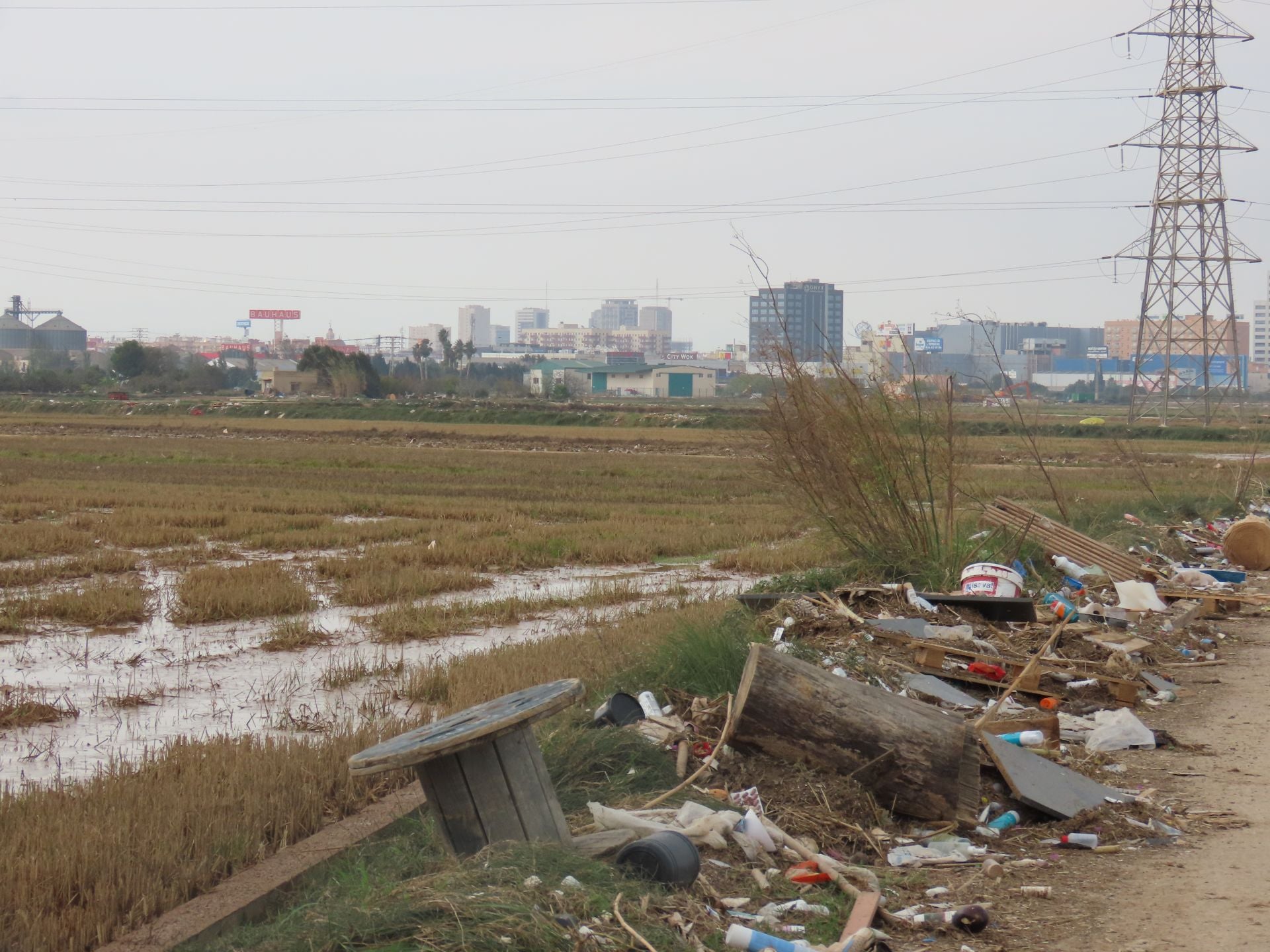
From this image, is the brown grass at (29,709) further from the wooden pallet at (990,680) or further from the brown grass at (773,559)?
the brown grass at (773,559)

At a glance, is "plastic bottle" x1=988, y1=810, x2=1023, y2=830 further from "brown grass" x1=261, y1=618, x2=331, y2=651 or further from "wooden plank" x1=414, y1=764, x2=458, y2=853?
"brown grass" x1=261, y1=618, x2=331, y2=651

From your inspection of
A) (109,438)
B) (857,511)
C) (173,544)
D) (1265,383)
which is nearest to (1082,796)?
(857,511)

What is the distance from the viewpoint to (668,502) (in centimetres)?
2570

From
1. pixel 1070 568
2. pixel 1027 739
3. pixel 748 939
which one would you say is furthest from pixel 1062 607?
pixel 748 939

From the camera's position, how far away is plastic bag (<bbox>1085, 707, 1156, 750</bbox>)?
7.32 meters

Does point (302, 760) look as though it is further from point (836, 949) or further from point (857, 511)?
point (857, 511)

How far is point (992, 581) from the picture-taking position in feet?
34.3

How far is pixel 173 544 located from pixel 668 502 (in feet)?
35.4

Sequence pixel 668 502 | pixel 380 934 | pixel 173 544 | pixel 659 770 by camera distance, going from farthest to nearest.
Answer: pixel 668 502 → pixel 173 544 → pixel 659 770 → pixel 380 934

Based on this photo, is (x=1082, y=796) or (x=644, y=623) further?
(x=644, y=623)

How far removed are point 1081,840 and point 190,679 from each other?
22.0ft

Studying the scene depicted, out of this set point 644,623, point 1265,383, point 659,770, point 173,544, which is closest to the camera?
point 659,770

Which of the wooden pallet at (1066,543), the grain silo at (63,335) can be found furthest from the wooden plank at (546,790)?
the grain silo at (63,335)

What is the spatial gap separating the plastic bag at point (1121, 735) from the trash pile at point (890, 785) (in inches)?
0.5
